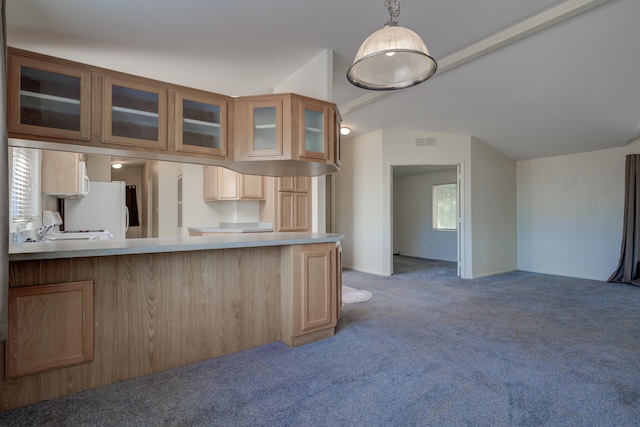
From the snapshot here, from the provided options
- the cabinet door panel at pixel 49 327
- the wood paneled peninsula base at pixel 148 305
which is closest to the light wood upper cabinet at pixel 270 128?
the wood paneled peninsula base at pixel 148 305

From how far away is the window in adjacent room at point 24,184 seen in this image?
2.86m

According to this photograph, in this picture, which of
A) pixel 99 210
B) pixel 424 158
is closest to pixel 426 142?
pixel 424 158

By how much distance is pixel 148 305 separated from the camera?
7.23ft

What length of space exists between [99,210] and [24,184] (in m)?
1.90

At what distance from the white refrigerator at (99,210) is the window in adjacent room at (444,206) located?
6661mm

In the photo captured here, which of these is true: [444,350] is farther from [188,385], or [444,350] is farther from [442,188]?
[442,188]

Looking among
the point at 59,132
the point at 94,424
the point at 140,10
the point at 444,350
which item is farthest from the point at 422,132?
the point at 94,424

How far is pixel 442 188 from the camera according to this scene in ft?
26.3

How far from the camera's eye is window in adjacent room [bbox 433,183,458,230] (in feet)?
25.7

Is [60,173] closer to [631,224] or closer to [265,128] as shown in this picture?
[265,128]

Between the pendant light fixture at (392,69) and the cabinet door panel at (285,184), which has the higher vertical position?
the pendant light fixture at (392,69)

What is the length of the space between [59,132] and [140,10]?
1.33 m

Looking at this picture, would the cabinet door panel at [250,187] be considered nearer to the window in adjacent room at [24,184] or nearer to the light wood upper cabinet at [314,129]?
the light wood upper cabinet at [314,129]

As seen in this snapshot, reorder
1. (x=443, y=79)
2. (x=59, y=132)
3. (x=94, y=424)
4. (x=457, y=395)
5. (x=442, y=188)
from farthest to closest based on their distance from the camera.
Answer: (x=442, y=188)
(x=443, y=79)
(x=59, y=132)
(x=457, y=395)
(x=94, y=424)
